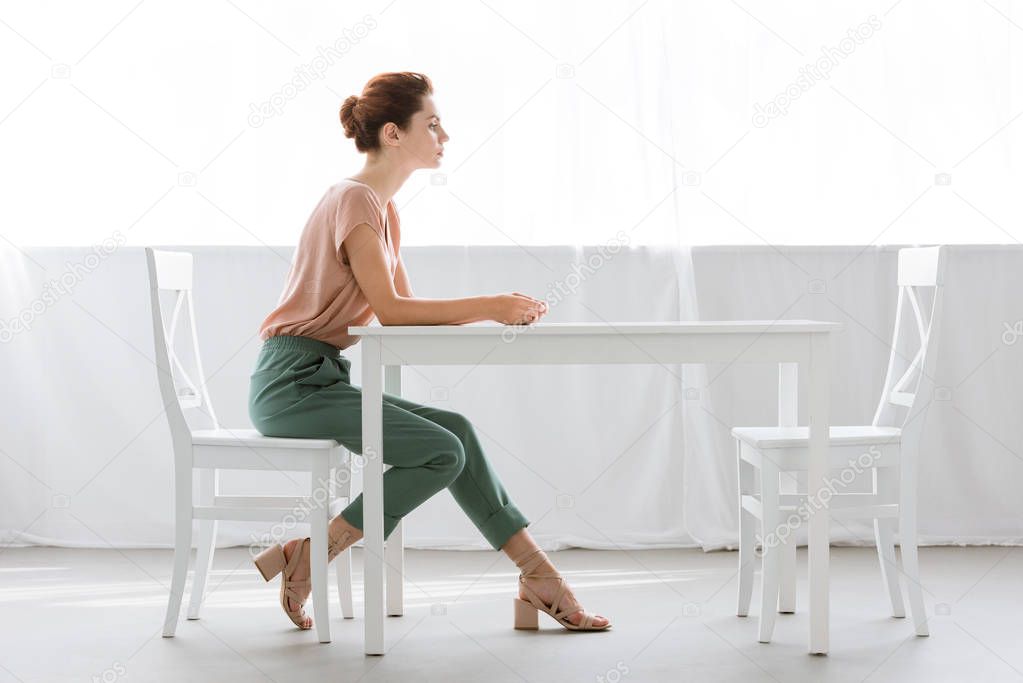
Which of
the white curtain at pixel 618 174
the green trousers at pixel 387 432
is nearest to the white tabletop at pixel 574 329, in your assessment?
the green trousers at pixel 387 432

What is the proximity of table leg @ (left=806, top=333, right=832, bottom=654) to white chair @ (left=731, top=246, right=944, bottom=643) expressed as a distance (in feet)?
0.06

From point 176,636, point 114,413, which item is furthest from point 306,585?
point 114,413

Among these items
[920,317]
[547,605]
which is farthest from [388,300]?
[920,317]

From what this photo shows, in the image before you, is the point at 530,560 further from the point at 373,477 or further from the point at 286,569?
the point at 286,569

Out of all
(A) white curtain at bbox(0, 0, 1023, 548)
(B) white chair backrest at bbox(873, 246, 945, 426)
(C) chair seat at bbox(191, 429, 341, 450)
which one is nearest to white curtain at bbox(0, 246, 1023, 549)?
(A) white curtain at bbox(0, 0, 1023, 548)

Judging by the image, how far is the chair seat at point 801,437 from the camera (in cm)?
221

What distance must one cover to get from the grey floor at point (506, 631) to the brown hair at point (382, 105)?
1.04 meters

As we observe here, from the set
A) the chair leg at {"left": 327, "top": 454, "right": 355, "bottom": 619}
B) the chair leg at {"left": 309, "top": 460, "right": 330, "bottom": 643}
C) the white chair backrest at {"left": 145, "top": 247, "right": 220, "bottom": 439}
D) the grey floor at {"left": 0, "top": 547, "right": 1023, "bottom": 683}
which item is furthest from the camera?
the chair leg at {"left": 327, "top": 454, "right": 355, "bottom": 619}

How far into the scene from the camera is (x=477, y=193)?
3.38 metres

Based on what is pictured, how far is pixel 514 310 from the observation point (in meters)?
2.09

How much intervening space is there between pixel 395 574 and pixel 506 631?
0.30 meters

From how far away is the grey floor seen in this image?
80.4 inches

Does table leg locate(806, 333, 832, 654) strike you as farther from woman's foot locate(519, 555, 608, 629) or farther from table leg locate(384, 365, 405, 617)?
table leg locate(384, 365, 405, 617)

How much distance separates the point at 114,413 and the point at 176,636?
4.29 feet
